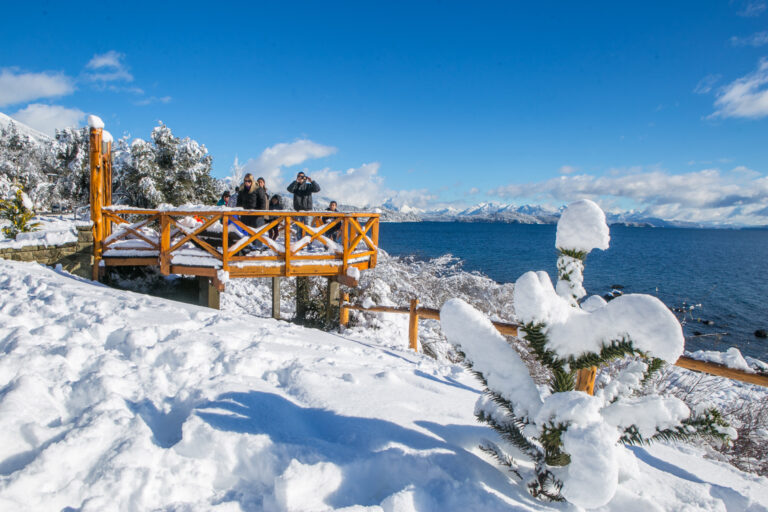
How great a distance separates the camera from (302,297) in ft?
30.8

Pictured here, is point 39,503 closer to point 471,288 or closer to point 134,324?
point 134,324

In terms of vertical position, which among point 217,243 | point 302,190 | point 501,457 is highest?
point 302,190

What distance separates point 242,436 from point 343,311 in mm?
6144

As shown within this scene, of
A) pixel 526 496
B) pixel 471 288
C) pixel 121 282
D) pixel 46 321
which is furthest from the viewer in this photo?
pixel 471 288

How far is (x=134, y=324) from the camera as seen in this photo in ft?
12.6

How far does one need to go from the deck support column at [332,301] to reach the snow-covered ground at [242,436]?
4.90 meters

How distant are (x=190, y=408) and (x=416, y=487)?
1.55 m

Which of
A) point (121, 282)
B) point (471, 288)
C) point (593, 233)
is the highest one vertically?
point (593, 233)

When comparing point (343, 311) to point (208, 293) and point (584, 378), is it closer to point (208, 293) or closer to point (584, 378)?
point (208, 293)

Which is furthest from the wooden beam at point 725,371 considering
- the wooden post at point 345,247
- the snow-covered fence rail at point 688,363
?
the wooden post at point 345,247

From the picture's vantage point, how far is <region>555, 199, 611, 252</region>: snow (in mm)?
1955

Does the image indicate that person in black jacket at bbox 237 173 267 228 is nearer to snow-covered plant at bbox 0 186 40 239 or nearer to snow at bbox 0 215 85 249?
snow at bbox 0 215 85 249

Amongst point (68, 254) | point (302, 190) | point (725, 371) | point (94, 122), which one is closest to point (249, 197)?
point (302, 190)

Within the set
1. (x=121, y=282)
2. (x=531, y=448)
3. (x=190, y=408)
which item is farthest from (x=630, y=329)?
(x=121, y=282)
